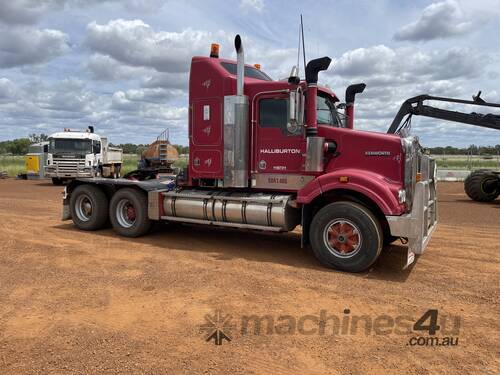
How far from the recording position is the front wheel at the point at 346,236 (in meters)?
6.27

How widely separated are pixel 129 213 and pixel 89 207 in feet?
4.01

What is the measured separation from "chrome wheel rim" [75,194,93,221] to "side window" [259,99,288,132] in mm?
4698

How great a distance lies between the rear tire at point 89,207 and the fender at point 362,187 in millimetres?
4824

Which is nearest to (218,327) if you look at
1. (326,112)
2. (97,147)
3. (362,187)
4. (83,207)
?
(362,187)

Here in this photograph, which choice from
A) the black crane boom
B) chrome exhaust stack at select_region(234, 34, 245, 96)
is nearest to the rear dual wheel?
chrome exhaust stack at select_region(234, 34, 245, 96)

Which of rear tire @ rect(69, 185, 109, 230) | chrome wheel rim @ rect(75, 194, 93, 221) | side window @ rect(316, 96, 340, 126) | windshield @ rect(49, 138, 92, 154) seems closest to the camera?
side window @ rect(316, 96, 340, 126)

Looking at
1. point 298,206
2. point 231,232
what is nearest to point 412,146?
point 298,206

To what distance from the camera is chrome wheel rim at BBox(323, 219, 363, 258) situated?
6434 millimetres

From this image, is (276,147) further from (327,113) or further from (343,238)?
(343,238)

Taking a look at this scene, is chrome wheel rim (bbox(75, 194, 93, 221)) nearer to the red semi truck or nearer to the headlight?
the red semi truck

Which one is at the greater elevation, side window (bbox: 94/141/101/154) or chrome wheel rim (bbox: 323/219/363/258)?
side window (bbox: 94/141/101/154)

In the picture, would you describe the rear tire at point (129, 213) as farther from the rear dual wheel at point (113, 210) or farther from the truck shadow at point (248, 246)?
the truck shadow at point (248, 246)

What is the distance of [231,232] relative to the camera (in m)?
9.59

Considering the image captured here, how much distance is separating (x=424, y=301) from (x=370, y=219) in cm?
142
